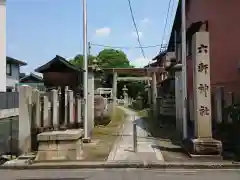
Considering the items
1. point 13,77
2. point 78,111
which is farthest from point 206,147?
point 13,77

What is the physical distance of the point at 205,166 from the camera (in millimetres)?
9938

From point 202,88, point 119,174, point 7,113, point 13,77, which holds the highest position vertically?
point 13,77

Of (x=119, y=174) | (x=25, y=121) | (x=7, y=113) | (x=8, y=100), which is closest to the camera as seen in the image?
(x=119, y=174)

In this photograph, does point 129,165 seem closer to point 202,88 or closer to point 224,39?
point 202,88

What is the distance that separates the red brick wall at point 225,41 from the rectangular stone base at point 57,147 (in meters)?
7.10

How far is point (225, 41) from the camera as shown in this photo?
15.4 m

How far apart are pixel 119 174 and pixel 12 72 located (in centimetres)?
3745

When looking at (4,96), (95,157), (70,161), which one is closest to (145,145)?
(95,157)

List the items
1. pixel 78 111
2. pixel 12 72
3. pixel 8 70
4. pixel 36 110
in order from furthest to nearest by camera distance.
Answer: pixel 12 72 < pixel 8 70 < pixel 78 111 < pixel 36 110

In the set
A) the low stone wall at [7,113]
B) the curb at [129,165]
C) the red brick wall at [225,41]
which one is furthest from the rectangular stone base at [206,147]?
the low stone wall at [7,113]

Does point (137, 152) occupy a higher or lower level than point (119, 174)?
A: higher

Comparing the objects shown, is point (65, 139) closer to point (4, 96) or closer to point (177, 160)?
point (177, 160)

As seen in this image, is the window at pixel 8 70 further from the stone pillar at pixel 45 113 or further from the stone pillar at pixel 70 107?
the stone pillar at pixel 45 113

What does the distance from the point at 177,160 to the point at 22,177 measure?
460 cm
